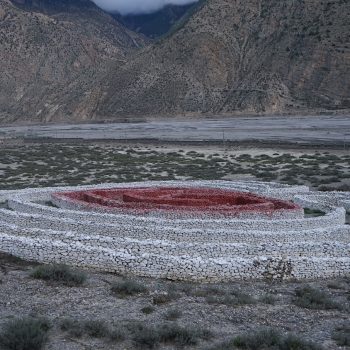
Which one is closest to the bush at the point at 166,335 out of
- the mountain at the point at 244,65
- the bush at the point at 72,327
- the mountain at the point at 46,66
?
the bush at the point at 72,327

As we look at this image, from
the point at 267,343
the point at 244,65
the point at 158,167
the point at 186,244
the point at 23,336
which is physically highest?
the point at 244,65

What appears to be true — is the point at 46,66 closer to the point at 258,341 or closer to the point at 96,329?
the point at 96,329

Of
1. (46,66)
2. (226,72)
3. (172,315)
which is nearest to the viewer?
(172,315)

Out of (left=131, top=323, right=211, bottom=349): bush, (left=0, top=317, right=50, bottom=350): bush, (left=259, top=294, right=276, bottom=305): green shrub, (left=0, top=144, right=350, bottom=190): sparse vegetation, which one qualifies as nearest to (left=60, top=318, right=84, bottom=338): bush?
(left=0, top=317, right=50, bottom=350): bush

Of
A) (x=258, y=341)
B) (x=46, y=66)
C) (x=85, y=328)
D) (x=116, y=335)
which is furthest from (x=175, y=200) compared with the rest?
(x=46, y=66)

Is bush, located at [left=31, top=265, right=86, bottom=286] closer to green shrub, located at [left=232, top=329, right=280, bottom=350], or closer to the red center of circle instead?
green shrub, located at [left=232, top=329, right=280, bottom=350]

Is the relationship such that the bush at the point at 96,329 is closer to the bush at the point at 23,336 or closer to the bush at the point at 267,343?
the bush at the point at 23,336

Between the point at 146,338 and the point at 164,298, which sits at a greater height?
the point at 146,338
